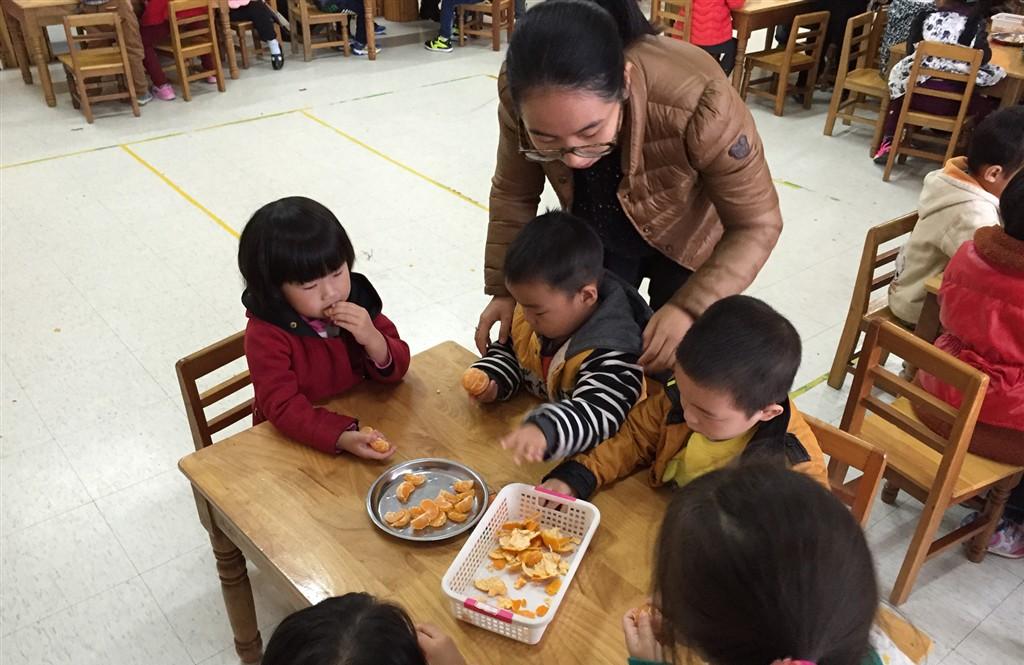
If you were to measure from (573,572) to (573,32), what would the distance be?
89cm

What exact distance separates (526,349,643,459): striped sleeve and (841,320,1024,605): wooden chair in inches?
26.2

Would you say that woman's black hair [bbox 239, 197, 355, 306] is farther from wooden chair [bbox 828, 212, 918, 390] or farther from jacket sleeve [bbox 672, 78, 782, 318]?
wooden chair [bbox 828, 212, 918, 390]

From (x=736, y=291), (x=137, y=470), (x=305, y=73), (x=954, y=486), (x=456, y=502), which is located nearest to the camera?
(x=456, y=502)

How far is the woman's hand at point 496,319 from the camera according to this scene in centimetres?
186

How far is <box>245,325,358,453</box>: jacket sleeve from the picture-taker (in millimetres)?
1561

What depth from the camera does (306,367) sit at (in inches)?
69.0

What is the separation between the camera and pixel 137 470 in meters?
2.55

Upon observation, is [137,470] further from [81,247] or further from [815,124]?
[815,124]

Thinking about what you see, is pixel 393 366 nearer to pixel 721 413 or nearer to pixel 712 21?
pixel 721 413

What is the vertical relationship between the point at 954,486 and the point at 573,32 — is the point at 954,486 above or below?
below

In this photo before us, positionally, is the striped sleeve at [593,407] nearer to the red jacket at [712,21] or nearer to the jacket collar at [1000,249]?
the jacket collar at [1000,249]

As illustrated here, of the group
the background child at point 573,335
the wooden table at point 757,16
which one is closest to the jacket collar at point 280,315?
the background child at point 573,335

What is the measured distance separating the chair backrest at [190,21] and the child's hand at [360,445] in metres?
4.97

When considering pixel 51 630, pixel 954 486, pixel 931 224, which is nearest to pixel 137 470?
pixel 51 630
